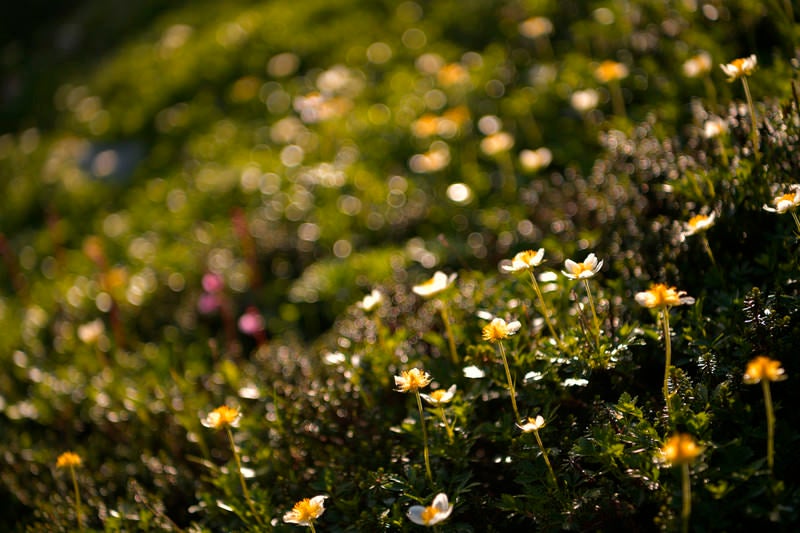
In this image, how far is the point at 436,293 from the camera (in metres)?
2.75

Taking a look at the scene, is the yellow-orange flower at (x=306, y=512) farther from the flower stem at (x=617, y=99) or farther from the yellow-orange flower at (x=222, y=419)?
the flower stem at (x=617, y=99)

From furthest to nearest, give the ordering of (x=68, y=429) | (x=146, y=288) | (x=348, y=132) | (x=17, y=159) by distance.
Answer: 1. (x=17, y=159)
2. (x=348, y=132)
3. (x=146, y=288)
4. (x=68, y=429)

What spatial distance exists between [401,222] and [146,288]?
5.69ft

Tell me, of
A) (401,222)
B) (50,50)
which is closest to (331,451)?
(401,222)

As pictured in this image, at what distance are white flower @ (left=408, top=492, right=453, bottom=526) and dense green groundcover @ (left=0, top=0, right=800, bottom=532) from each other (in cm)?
18

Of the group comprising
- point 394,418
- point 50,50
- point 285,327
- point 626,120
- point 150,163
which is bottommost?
point 50,50

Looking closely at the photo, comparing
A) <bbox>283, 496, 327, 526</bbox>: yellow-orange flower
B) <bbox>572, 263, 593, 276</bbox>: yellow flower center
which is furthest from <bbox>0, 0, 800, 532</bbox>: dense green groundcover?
<bbox>283, 496, 327, 526</bbox>: yellow-orange flower

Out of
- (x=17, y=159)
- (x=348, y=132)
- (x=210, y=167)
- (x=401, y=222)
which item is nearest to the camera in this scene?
(x=401, y=222)

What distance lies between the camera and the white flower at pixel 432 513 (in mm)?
1845

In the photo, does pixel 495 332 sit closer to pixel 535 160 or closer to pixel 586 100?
pixel 535 160

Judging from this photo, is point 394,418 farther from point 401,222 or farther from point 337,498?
point 401,222

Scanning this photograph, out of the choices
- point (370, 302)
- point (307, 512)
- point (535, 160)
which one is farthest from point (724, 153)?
point (307, 512)

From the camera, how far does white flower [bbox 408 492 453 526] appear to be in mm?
1845

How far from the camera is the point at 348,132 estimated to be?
545 centimetres
